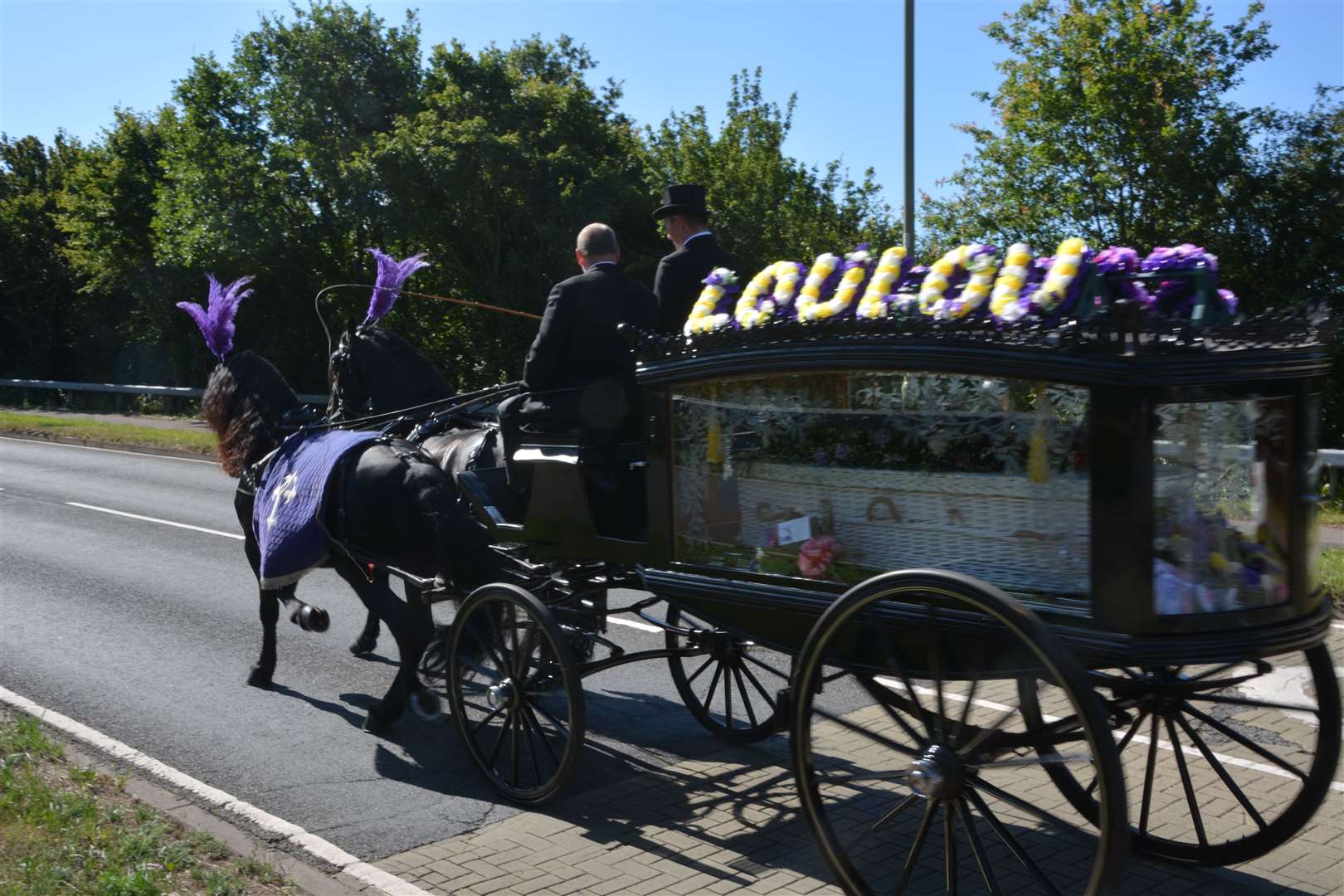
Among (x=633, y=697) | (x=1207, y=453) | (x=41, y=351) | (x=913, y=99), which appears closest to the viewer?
(x=1207, y=453)

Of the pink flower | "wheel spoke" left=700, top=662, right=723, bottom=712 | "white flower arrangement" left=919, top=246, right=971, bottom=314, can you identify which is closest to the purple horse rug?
"wheel spoke" left=700, top=662, right=723, bottom=712

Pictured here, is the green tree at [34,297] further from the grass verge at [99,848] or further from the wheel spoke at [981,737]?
the wheel spoke at [981,737]

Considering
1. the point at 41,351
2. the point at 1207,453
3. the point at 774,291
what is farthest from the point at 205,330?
the point at 41,351

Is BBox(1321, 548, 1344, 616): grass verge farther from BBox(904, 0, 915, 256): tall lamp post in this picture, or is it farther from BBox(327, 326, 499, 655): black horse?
BBox(327, 326, 499, 655): black horse

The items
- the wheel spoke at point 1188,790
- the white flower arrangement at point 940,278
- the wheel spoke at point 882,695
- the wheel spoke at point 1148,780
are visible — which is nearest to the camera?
the white flower arrangement at point 940,278

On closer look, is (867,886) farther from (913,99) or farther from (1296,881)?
(913,99)

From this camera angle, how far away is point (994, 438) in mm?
3869

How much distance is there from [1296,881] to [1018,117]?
14.4m

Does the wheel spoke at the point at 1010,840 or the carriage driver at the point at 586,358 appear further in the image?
the carriage driver at the point at 586,358

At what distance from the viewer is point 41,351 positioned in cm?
3878

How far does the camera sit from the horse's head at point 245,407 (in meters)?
7.12

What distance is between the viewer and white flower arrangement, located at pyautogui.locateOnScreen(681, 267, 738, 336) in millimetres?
4664

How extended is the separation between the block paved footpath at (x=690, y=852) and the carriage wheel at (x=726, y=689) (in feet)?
1.38

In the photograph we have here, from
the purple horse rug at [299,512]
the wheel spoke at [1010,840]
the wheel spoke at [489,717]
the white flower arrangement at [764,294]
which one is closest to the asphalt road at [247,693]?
the wheel spoke at [489,717]
